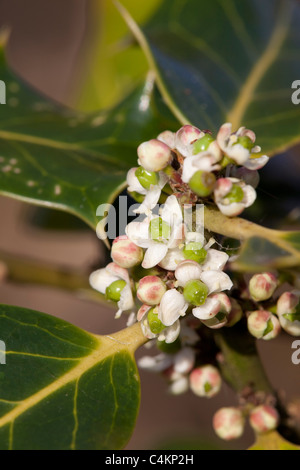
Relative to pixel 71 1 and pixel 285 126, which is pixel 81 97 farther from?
pixel 71 1

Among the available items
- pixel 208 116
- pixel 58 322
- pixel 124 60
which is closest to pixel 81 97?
pixel 124 60

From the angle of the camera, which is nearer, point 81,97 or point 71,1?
point 81,97

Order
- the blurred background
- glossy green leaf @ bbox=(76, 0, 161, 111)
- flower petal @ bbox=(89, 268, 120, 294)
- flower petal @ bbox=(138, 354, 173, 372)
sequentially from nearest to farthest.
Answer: flower petal @ bbox=(89, 268, 120, 294), flower petal @ bbox=(138, 354, 173, 372), the blurred background, glossy green leaf @ bbox=(76, 0, 161, 111)

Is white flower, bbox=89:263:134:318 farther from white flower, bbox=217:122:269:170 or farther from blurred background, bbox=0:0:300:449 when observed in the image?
blurred background, bbox=0:0:300:449

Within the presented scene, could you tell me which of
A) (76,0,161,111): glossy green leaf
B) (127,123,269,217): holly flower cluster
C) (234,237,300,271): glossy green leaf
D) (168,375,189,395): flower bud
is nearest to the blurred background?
(76,0,161,111): glossy green leaf

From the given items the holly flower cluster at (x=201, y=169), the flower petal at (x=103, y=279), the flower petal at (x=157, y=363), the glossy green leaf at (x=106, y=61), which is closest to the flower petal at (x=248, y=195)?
the holly flower cluster at (x=201, y=169)

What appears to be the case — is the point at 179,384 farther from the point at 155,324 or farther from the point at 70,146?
the point at 70,146
